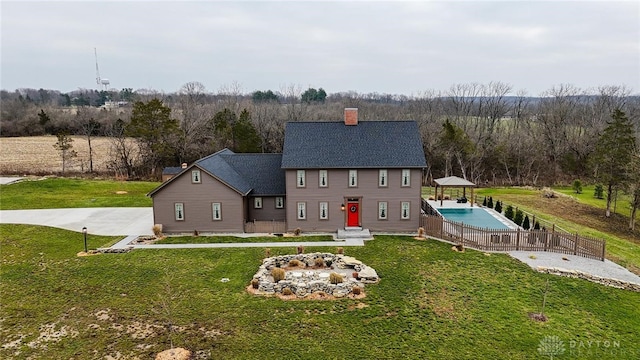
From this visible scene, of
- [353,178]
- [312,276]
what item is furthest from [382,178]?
[312,276]

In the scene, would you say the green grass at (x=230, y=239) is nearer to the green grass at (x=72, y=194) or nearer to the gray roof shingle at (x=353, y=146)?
the gray roof shingle at (x=353, y=146)

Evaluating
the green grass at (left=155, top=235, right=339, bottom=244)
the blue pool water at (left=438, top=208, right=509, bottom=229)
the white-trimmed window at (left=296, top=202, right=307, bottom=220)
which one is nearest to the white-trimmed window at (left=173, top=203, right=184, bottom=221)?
the green grass at (left=155, top=235, right=339, bottom=244)

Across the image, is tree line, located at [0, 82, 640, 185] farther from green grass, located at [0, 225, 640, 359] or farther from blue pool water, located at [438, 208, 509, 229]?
green grass, located at [0, 225, 640, 359]

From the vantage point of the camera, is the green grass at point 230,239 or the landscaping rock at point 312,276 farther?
the green grass at point 230,239

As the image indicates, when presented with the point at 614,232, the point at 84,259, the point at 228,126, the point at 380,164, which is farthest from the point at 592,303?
the point at 228,126

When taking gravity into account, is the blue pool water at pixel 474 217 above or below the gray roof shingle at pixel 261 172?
below

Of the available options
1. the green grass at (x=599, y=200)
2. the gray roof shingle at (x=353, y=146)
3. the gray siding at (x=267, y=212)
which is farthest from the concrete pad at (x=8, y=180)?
the green grass at (x=599, y=200)
